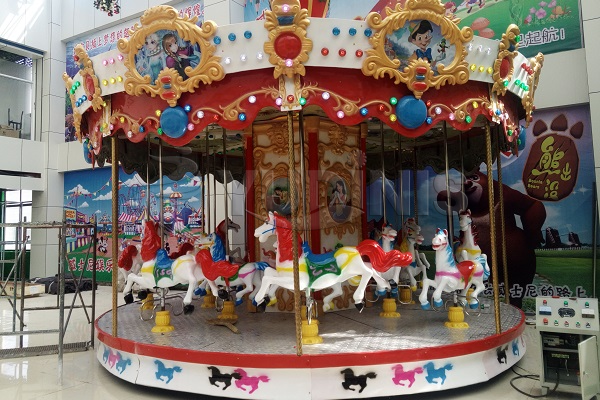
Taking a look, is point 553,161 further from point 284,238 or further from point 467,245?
point 284,238

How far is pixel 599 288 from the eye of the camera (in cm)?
721

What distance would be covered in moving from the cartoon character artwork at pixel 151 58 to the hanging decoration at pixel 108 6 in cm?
981

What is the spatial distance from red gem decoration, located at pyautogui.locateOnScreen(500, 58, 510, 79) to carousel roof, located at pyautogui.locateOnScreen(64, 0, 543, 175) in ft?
0.04

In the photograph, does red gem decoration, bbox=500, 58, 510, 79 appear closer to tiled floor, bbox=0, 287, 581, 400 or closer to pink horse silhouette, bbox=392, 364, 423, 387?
tiled floor, bbox=0, 287, 581, 400

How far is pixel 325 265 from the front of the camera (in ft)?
15.9

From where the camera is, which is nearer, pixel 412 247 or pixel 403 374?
pixel 403 374

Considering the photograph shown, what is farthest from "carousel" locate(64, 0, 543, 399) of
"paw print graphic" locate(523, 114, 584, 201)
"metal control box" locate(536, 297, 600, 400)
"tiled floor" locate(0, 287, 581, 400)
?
"paw print graphic" locate(523, 114, 584, 201)

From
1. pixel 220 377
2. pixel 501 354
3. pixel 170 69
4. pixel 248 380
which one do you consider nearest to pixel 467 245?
pixel 501 354

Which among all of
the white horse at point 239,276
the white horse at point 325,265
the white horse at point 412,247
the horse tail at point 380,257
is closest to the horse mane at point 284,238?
the white horse at point 325,265

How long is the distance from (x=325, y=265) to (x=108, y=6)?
37.9ft

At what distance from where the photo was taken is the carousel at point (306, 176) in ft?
13.6

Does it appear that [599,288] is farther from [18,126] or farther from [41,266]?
[18,126]

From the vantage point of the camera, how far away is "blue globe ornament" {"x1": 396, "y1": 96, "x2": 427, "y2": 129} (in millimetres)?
4348

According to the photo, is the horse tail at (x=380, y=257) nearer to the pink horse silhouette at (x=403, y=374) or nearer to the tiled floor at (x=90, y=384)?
the pink horse silhouette at (x=403, y=374)
